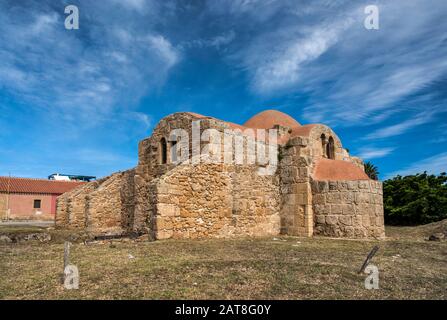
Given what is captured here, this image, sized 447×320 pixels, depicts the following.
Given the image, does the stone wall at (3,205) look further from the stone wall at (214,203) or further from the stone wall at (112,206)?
the stone wall at (214,203)

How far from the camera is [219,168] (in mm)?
10859

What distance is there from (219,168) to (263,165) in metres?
2.33

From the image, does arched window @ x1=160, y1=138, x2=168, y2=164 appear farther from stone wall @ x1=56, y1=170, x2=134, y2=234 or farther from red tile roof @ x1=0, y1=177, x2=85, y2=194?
red tile roof @ x1=0, y1=177, x2=85, y2=194

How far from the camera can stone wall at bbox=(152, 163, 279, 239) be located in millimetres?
9547

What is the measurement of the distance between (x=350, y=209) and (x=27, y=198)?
102 ft

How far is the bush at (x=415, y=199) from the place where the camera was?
66.2ft

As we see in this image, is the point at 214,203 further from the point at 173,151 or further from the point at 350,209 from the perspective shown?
the point at 350,209

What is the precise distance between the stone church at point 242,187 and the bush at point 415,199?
32.7 ft

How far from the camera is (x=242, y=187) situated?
11523mm

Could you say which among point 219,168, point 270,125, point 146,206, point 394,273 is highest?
point 270,125
